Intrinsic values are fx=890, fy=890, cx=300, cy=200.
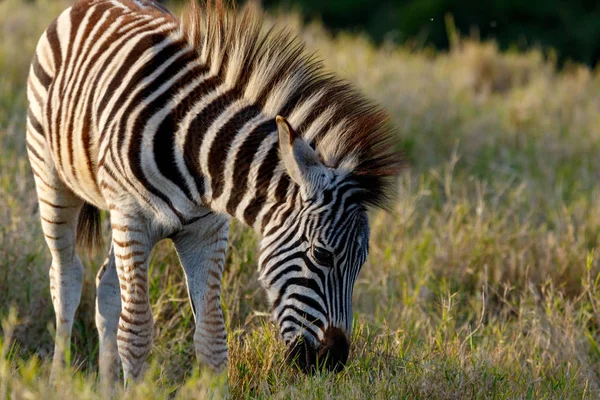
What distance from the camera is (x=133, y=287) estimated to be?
3.71 meters

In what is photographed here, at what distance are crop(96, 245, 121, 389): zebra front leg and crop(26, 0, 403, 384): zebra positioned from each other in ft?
0.05

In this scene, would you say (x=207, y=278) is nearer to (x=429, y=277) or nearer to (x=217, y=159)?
(x=217, y=159)

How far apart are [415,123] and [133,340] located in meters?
4.94

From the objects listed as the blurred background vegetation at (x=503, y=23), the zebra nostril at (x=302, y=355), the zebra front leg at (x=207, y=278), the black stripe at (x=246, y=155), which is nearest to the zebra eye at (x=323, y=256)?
the zebra nostril at (x=302, y=355)

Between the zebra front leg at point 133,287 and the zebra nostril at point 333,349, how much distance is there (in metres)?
0.87

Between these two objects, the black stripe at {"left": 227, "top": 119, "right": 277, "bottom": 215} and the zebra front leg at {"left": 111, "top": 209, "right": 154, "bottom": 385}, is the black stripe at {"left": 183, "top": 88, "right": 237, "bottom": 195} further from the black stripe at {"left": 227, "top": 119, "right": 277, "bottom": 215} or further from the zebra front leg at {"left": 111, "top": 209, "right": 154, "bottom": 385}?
the zebra front leg at {"left": 111, "top": 209, "right": 154, "bottom": 385}

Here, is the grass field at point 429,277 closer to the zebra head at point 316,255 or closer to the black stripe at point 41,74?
the zebra head at point 316,255

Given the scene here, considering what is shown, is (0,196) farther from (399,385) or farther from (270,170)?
(399,385)

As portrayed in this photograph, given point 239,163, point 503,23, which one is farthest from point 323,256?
point 503,23

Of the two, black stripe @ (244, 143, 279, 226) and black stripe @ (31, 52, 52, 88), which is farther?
black stripe @ (31, 52, 52, 88)

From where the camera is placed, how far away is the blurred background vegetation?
50.2 ft

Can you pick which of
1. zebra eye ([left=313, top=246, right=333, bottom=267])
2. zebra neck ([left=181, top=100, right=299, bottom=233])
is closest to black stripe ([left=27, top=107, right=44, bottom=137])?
zebra neck ([left=181, top=100, right=299, bottom=233])

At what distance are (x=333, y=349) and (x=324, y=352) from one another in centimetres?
4

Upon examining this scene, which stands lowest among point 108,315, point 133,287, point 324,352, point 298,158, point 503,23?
point 108,315
